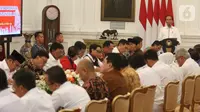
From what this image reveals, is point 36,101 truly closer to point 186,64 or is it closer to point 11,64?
point 11,64

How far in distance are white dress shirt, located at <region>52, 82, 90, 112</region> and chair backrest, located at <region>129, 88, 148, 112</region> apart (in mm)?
733

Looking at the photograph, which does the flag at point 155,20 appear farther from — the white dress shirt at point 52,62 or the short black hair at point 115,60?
the short black hair at point 115,60

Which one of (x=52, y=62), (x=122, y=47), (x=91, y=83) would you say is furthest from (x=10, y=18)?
(x=91, y=83)

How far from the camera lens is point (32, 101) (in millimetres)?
3850

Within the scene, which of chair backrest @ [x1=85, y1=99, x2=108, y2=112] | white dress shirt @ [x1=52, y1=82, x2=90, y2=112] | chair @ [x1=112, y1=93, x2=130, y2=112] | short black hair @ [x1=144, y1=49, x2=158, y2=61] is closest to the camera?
chair backrest @ [x1=85, y1=99, x2=108, y2=112]

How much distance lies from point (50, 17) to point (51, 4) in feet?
2.15

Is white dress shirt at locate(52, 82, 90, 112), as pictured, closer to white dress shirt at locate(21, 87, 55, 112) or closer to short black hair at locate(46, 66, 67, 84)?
short black hair at locate(46, 66, 67, 84)

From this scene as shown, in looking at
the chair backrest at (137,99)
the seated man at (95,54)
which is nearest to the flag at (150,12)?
the seated man at (95,54)

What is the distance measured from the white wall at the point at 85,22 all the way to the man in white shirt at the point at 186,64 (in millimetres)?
5391

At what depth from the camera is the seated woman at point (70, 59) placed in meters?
7.63

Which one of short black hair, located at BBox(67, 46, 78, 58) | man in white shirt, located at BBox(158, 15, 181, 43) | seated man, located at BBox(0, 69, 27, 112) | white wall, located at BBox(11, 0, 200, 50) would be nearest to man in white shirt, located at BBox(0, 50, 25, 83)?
short black hair, located at BBox(67, 46, 78, 58)

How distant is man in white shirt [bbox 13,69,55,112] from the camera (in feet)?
12.6

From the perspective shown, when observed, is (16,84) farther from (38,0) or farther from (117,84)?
(38,0)

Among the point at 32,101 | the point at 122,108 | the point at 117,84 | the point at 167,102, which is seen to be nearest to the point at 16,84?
the point at 32,101
